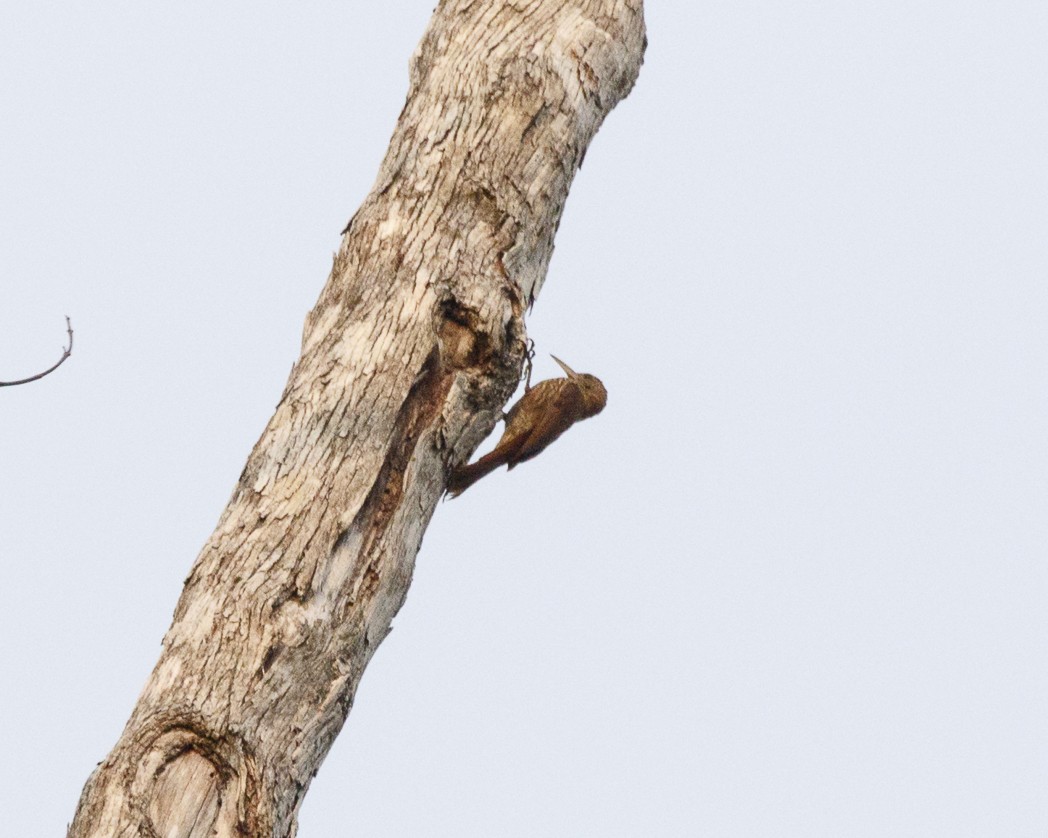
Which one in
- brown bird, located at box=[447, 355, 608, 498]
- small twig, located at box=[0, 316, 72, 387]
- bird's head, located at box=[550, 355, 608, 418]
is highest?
bird's head, located at box=[550, 355, 608, 418]

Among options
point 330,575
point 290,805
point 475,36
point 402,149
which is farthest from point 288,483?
point 475,36

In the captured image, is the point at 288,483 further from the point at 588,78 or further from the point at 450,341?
the point at 588,78

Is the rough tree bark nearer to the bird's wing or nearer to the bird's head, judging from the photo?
the bird's wing

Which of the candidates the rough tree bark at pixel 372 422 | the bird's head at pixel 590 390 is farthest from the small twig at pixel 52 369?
the bird's head at pixel 590 390

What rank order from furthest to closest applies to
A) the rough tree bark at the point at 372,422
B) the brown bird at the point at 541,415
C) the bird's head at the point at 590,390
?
1. the bird's head at the point at 590,390
2. the brown bird at the point at 541,415
3. the rough tree bark at the point at 372,422

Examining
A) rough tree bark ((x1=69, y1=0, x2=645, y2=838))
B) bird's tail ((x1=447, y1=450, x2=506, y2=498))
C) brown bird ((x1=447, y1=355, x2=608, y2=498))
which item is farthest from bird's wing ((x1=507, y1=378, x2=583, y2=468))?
rough tree bark ((x1=69, y1=0, x2=645, y2=838))

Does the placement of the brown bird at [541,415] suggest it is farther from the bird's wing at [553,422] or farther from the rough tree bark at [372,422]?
the rough tree bark at [372,422]
